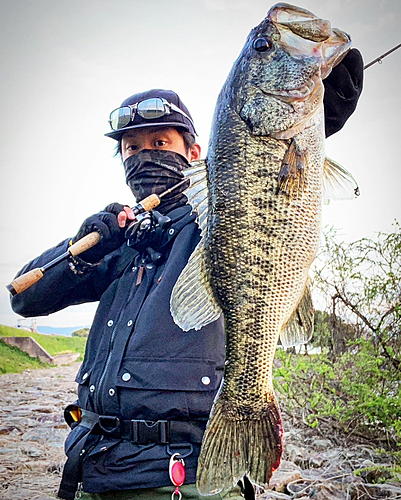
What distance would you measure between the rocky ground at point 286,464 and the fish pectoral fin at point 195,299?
9.09ft

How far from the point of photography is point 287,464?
478cm

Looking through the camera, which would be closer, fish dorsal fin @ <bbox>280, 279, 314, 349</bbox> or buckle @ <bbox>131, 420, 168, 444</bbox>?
fish dorsal fin @ <bbox>280, 279, 314, 349</bbox>

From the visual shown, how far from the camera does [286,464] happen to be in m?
4.79

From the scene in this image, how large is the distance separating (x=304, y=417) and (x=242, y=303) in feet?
13.5

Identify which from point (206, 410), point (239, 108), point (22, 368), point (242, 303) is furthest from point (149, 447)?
point (22, 368)

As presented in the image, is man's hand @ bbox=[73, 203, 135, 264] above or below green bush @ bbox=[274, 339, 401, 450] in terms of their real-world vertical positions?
above

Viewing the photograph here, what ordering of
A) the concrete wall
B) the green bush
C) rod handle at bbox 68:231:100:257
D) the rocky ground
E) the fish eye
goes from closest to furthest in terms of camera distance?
1. the fish eye
2. rod handle at bbox 68:231:100:257
3. the rocky ground
4. the green bush
5. the concrete wall

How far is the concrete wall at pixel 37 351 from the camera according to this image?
12115 mm

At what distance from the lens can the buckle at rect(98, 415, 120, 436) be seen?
233cm

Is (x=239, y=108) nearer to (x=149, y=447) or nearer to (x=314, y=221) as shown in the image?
(x=314, y=221)

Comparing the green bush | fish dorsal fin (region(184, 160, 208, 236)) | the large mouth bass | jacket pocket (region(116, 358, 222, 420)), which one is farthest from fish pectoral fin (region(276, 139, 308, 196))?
the green bush

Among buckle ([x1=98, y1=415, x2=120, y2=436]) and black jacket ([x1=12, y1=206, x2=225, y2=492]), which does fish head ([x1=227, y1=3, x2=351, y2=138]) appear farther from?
buckle ([x1=98, y1=415, x2=120, y2=436])

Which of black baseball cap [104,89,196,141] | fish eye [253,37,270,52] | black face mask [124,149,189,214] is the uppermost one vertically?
black baseball cap [104,89,196,141]

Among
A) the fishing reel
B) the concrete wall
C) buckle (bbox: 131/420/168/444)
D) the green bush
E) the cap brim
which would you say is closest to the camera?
buckle (bbox: 131/420/168/444)
